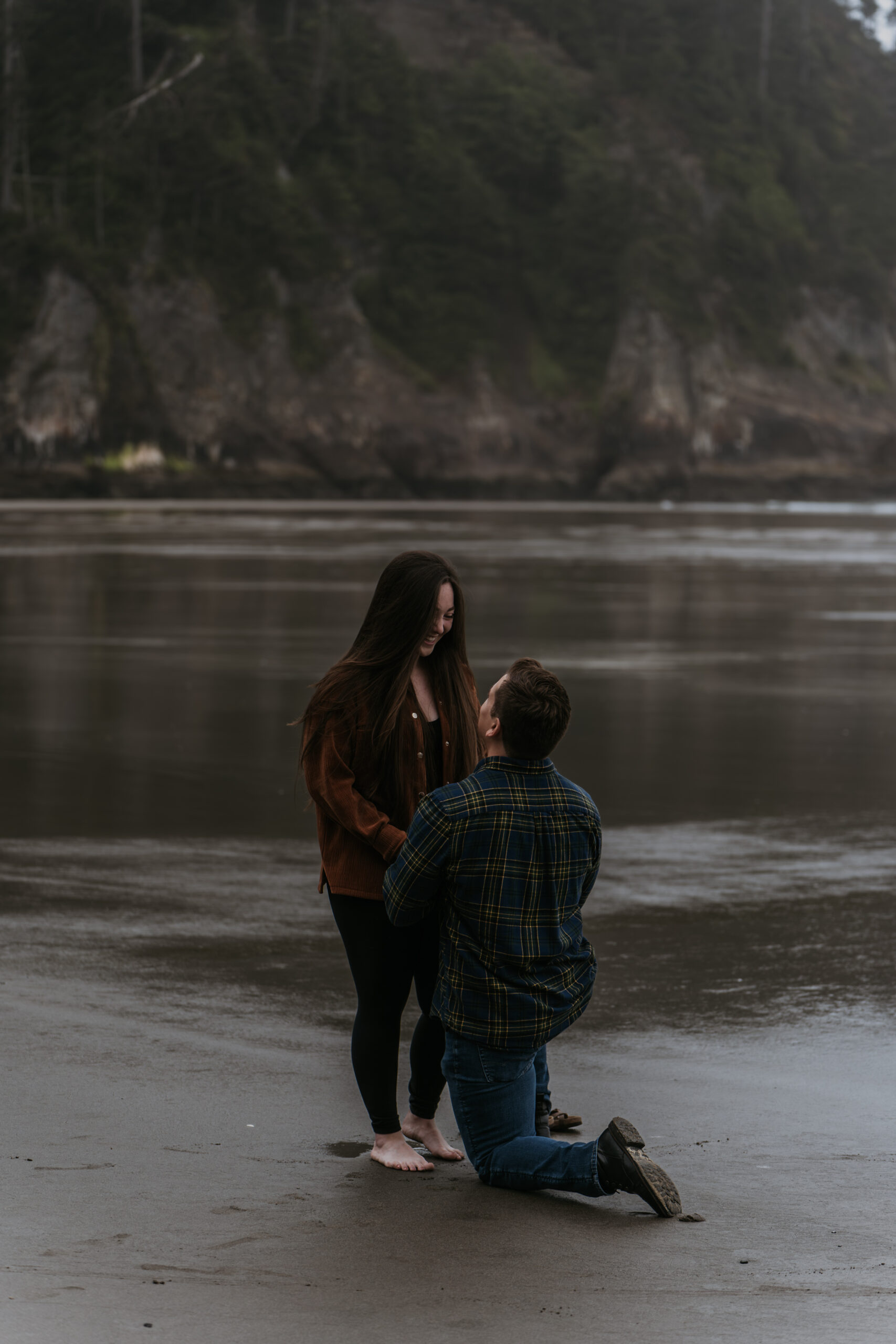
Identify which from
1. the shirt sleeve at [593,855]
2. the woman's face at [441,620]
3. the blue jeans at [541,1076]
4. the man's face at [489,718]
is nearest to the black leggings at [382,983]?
the blue jeans at [541,1076]

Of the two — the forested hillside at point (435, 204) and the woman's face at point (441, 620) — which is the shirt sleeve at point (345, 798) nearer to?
the woman's face at point (441, 620)

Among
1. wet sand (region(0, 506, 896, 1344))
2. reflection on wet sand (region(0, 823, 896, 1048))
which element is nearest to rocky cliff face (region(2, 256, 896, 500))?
wet sand (region(0, 506, 896, 1344))

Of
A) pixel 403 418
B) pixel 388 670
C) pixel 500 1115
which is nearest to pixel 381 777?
pixel 388 670

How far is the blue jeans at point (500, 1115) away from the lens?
3.75m

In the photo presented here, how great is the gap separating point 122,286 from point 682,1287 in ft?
258

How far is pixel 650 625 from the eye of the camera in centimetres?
1928

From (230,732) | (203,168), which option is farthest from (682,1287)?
(203,168)

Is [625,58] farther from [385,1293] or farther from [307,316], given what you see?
[385,1293]

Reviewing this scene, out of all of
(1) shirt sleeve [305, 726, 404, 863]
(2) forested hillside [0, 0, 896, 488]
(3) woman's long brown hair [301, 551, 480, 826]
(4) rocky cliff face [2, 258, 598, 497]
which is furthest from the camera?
(2) forested hillside [0, 0, 896, 488]

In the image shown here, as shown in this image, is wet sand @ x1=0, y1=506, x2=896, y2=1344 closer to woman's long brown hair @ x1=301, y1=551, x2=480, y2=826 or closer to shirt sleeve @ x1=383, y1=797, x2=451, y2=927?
shirt sleeve @ x1=383, y1=797, x2=451, y2=927

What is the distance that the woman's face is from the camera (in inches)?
156

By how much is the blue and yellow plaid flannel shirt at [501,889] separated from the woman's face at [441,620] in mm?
350

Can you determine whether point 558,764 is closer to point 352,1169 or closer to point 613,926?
point 613,926

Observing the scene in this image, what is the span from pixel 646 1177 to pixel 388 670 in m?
1.30
